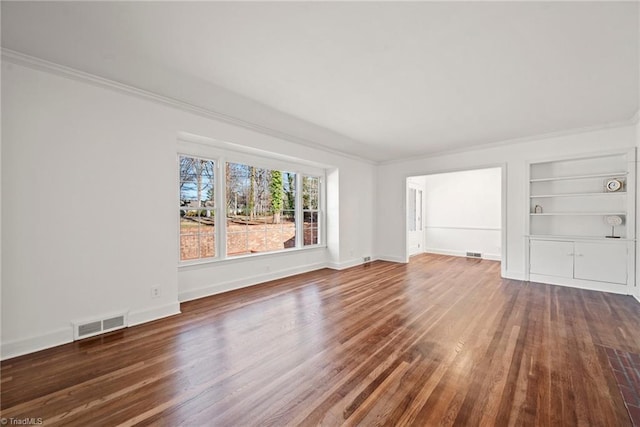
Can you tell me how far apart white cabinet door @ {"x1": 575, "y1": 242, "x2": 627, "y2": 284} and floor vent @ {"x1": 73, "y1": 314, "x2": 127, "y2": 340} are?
21.7ft

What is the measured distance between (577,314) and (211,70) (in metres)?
5.03

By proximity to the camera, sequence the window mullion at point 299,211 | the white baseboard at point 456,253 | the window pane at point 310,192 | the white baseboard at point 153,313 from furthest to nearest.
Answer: the white baseboard at point 456,253
the window pane at point 310,192
the window mullion at point 299,211
the white baseboard at point 153,313

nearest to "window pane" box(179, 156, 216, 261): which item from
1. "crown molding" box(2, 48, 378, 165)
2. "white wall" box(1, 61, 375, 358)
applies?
"white wall" box(1, 61, 375, 358)

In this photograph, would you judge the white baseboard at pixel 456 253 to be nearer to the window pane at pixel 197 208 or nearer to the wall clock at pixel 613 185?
the wall clock at pixel 613 185

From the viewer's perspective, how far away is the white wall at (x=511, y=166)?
4230mm

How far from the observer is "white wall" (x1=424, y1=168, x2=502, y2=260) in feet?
22.9

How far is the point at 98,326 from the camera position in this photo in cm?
265

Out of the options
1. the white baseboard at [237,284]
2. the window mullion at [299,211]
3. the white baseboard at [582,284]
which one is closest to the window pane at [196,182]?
the white baseboard at [237,284]

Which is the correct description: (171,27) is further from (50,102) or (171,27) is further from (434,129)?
(434,129)

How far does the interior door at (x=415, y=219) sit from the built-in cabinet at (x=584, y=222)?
3.11 m

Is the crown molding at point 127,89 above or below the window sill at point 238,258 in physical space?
above

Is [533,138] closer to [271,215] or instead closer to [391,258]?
[391,258]

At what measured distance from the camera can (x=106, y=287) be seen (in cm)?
271

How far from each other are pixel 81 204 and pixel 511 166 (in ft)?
21.4
